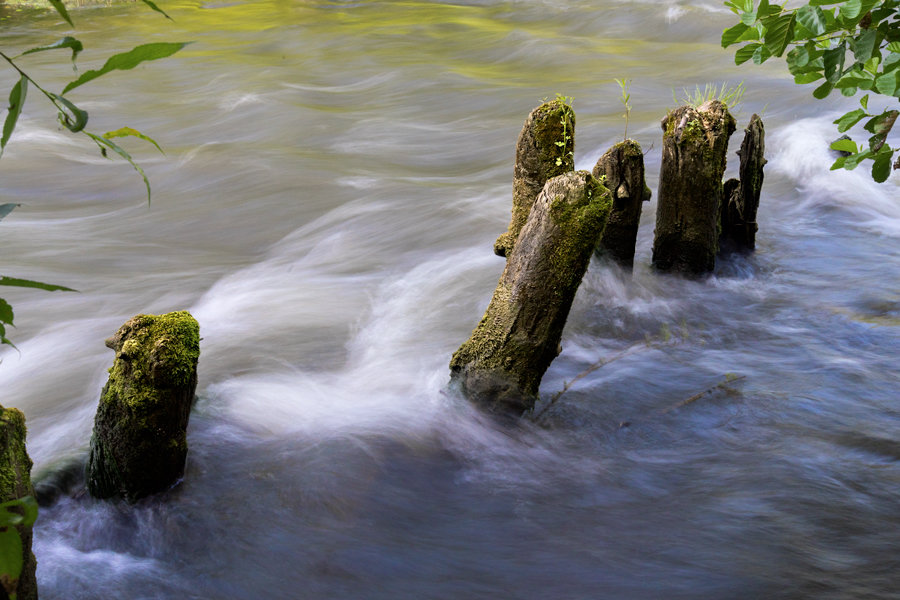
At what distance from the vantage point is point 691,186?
5770 mm

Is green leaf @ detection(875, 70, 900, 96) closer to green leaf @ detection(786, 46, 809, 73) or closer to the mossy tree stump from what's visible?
green leaf @ detection(786, 46, 809, 73)

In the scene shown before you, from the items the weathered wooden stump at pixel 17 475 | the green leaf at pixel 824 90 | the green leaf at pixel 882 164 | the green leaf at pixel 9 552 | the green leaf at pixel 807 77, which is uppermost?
the green leaf at pixel 807 77

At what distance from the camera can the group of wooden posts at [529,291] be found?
355cm

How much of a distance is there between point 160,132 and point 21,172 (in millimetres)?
2139

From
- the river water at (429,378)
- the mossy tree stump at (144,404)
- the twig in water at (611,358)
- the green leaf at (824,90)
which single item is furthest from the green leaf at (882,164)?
the mossy tree stump at (144,404)

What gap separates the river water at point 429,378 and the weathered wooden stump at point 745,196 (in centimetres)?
19

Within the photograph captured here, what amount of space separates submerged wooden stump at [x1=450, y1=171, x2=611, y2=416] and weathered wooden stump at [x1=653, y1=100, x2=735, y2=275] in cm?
170

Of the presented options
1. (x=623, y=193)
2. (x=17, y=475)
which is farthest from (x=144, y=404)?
(x=623, y=193)

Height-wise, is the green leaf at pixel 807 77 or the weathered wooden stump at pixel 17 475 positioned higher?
the green leaf at pixel 807 77

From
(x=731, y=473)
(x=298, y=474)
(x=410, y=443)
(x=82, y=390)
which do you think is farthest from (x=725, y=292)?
(x=82, y=390)

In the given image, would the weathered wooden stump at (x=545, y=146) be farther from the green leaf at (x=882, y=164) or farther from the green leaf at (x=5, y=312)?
the green leaf at (x=5, y=312)

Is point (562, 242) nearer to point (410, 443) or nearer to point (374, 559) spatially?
point (410, 443)

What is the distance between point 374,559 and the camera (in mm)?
3855

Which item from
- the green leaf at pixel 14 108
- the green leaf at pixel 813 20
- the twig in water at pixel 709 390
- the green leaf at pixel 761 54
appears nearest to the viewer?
the green leaf at pixel 14 108
